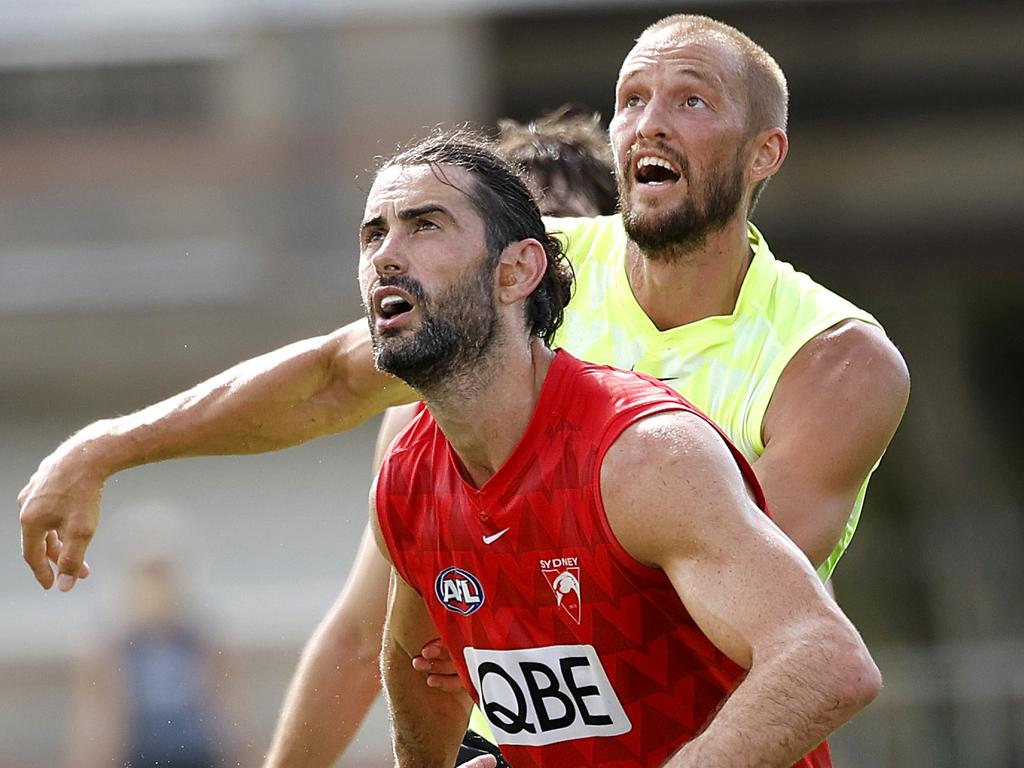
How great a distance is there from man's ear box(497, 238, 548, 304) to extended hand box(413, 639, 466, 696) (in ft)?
3.17

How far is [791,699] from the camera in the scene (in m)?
3.58

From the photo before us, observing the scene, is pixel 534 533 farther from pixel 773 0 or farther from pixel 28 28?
pixel 28 28

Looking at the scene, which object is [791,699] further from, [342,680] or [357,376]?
[342,680]

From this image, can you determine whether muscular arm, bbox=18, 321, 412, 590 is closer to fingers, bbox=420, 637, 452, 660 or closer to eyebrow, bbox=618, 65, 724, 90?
fingers, bbox=420, 637, 452, 660

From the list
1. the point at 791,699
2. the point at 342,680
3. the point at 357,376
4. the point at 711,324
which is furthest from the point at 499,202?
the point at 342,680

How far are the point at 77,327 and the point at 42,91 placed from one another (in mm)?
2708

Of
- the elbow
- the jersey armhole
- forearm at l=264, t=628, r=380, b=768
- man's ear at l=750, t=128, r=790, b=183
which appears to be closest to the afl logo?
the jersey armhole

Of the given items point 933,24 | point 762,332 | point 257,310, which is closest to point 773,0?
point 933,24

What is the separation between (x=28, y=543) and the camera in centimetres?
523

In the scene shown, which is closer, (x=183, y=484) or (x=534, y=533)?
(x=534, y=533)

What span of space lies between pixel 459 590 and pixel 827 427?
104 cm

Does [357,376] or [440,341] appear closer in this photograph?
[440,341]

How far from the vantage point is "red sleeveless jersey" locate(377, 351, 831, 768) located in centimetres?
405

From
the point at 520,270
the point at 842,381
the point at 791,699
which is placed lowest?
the point at 791,699
